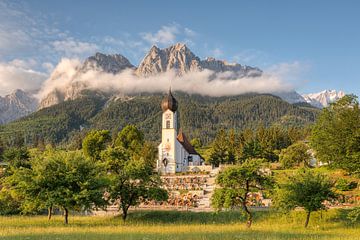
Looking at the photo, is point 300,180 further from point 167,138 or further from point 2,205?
point 167,138

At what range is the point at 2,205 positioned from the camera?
121ft

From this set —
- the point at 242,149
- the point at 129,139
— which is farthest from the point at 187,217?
the point at 242,149

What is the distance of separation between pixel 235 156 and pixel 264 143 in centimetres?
838

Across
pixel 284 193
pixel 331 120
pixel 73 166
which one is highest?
pixel 331 120

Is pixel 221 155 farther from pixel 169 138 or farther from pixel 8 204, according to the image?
pixel 8 204

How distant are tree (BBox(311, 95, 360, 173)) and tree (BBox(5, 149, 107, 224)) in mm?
28906

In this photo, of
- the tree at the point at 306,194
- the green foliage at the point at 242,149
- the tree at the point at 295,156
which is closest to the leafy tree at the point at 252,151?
the green foliage at the point at 242,149

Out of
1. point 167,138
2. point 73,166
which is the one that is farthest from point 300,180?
point 167,138

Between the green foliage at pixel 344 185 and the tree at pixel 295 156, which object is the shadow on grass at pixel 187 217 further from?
the tree at pixel 295 156

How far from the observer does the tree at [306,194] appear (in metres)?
25.6

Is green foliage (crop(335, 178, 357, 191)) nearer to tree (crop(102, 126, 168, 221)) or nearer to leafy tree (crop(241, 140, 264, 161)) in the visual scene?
tree (crop(102, 126, 168, 221))

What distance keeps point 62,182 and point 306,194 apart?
16.7 m

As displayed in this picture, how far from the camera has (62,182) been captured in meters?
26.8

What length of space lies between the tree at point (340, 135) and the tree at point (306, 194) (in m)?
17.6
